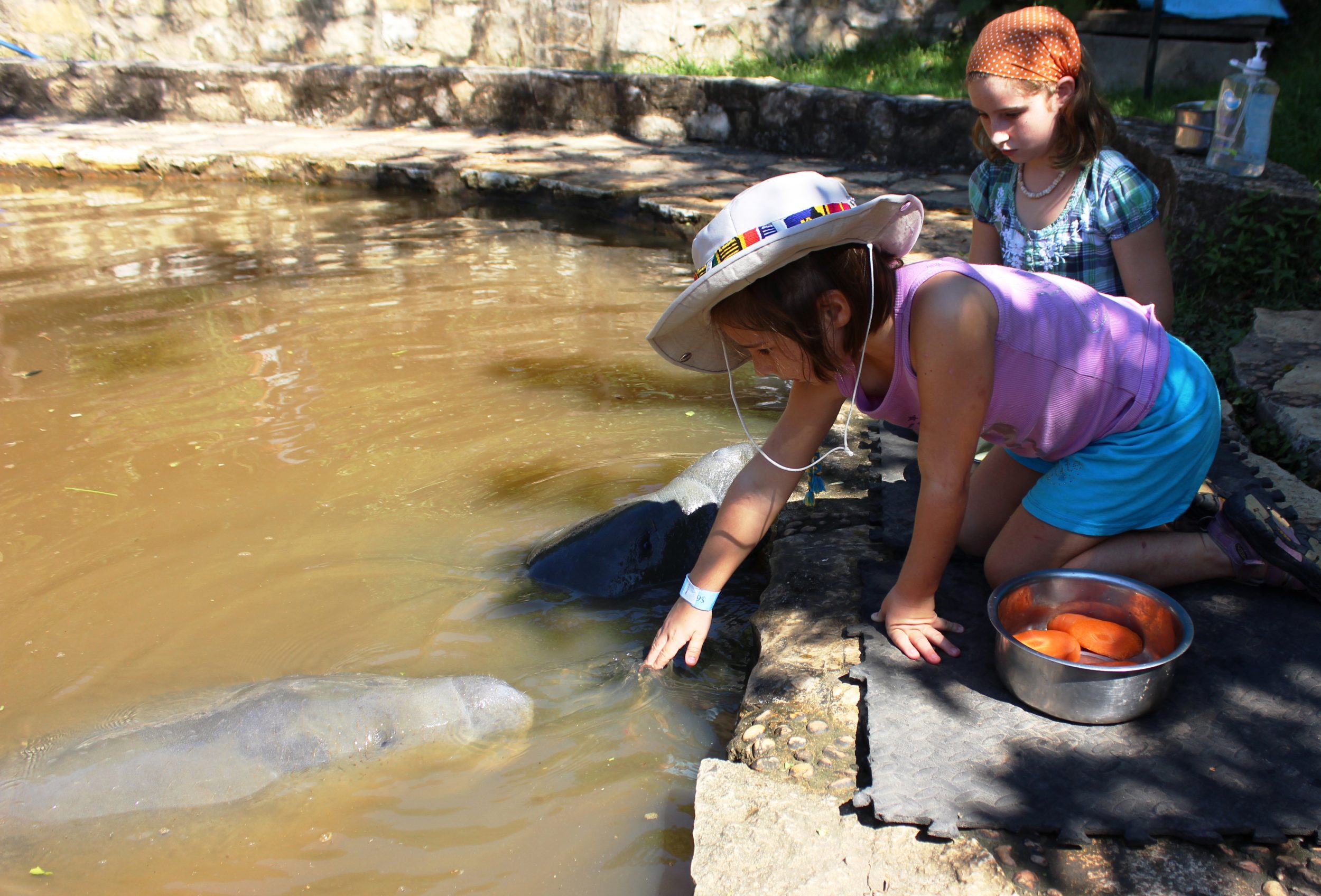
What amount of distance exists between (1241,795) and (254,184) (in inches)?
324

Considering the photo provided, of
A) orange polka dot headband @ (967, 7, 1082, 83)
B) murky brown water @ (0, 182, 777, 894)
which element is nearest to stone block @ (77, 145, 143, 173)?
murky brown water @ (0, 182, 777, 894)

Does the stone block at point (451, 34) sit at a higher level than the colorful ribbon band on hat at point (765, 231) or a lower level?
higher

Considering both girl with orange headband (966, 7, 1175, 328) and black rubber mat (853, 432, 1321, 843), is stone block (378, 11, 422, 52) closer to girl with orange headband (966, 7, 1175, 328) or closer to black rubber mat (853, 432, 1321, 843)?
girl with orange headband (966, 7, 1175, 328)

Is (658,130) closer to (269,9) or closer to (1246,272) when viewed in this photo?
(269,9)

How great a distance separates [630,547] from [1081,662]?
135 centimetres

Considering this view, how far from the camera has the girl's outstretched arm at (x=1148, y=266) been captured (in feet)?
9.54

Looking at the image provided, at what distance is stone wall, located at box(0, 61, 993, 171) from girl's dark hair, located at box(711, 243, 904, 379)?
5497mm

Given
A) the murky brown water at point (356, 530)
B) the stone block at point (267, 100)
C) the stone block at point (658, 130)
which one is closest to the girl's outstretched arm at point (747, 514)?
the murky brown water at point (356, 530)

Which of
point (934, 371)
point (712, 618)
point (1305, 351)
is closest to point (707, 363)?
point (934, 371)

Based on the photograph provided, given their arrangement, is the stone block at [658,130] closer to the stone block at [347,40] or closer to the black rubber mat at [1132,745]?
the stone block at [347,40]

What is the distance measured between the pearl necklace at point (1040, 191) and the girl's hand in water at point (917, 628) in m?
1.48

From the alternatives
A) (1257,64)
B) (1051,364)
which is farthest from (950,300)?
(1257,64)

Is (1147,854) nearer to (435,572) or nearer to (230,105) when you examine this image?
(435,572)

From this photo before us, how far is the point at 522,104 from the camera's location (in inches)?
357
